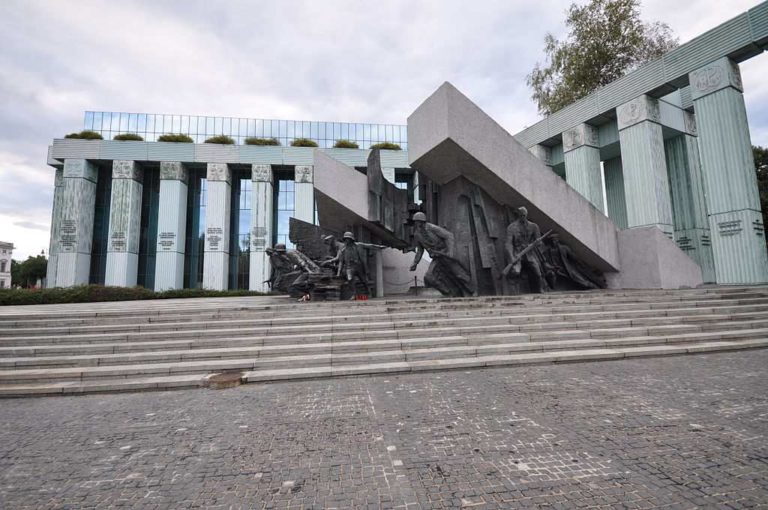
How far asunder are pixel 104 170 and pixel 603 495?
36.0m

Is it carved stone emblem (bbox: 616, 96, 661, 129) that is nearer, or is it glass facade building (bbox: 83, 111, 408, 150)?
carved stone emblem (bbox: 616, 96, 661, 129)

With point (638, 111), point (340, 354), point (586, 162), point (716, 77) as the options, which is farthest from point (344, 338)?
point (586, 162)

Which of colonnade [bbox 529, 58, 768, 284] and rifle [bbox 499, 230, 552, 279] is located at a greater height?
colonnade [bbox 529, 58, 768, 284]

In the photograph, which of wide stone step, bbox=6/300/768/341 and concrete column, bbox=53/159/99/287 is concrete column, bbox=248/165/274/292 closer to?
concrete column, bbox=53/159/99/287

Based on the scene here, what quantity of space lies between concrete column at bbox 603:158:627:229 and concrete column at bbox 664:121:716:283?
8.06 ft

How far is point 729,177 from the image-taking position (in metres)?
12.7

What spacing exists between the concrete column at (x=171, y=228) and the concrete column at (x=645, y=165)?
28.6 metres

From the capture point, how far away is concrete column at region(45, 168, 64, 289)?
963 inches

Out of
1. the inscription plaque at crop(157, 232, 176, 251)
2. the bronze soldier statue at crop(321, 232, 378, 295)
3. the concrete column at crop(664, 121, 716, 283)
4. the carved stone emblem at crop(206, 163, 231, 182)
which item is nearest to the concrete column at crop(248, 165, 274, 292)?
the carved stone emblem at crop(206, 163, 231, 182)

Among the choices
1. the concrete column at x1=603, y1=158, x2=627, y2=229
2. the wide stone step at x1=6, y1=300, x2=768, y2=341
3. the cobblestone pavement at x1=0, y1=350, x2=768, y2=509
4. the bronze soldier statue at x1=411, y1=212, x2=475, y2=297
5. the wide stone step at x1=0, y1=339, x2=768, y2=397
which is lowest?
the cobblestone pavement at x1=0, y1=350, x2=768, y2=509

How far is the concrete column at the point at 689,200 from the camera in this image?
1644 cm

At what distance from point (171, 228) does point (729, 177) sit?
3133 cm

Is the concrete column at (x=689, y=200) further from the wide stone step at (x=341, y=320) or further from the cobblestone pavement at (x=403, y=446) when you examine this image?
the cobblestone pavement at (x=403, y=446)

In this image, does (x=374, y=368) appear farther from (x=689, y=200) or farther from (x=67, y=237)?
(x=67, y=237)
